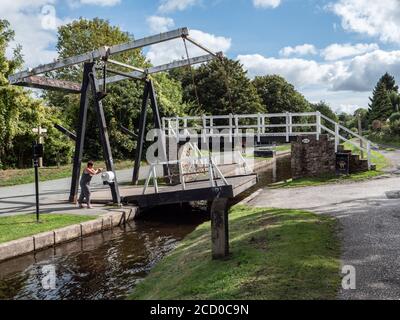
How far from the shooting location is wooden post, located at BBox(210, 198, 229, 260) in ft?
22.0

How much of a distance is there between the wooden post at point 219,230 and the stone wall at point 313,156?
38.1 ft

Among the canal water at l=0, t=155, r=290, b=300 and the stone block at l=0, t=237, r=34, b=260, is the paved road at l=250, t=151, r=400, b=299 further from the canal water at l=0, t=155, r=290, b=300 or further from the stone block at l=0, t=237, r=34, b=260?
the stone block at l=0, t=237, r=34, b=260

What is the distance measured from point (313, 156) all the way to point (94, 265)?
1167 cm

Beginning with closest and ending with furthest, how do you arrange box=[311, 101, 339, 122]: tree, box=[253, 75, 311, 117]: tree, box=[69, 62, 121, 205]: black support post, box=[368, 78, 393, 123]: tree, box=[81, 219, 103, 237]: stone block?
box=[81, 219, 103, 237]: stone block
box=[69, 62, 121, 205]: black support post
box=[368, 78, 393, 123]: tree
box=[253, 75, 311, 117]: tree
box=[311, 101, 339, 122]: tree

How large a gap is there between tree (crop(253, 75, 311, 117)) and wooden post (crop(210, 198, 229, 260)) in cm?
6133

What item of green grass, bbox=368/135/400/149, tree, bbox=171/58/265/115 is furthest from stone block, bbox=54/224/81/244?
tree, bbox=171/58/265/115

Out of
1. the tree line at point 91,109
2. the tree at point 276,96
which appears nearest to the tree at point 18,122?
the tree line at point 91,109

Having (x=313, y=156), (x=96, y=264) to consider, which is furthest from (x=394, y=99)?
(x=96, y=264)

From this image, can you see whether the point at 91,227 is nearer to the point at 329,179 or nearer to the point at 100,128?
the point at 100,128

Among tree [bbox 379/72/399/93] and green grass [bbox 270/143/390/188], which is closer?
green grass [bbox 270/143/390/188]

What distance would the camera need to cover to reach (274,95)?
67.0 metres

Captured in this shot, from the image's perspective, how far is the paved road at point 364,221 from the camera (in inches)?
206
